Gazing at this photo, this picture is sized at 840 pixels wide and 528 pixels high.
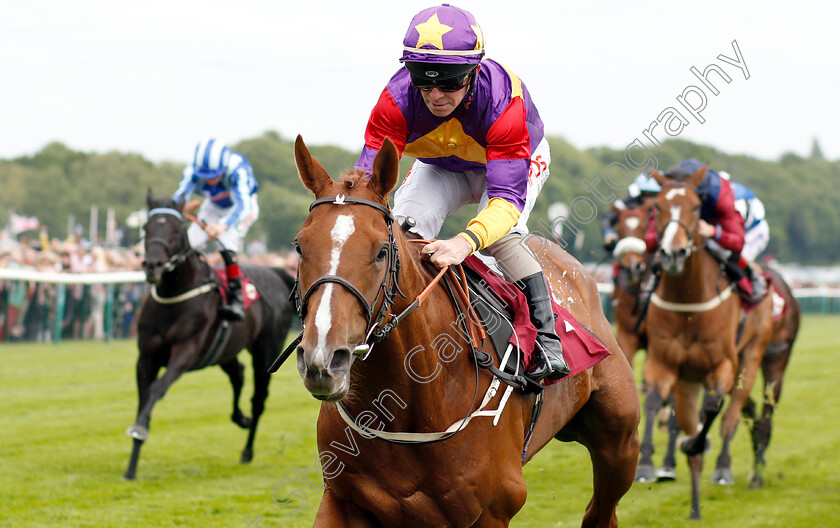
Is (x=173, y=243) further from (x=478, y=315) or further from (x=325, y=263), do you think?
(x=325, y=263)

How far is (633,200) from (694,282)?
11.3 feet

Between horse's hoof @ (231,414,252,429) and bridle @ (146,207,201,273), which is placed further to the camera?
horse's hoof @ (231,414,252,429)

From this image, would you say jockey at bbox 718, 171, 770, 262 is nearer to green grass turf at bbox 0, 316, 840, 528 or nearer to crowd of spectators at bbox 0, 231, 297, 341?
green grass turf at bbox 0, 316, 840, 528

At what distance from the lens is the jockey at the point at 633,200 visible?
9820 mm

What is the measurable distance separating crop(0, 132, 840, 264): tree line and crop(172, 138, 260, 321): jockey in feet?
11.5

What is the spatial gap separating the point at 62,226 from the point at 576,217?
41.1 m

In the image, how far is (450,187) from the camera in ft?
13.4

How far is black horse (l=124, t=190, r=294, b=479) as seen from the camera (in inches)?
291

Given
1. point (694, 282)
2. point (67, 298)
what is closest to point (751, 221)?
point (694, 282)

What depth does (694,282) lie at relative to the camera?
736 centimetres

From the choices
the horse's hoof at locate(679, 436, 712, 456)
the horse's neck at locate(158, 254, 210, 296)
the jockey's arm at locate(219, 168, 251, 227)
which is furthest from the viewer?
the jockey's arm at locate(219, 168, 251, 227)

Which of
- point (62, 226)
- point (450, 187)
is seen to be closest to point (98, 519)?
point (450, 187)

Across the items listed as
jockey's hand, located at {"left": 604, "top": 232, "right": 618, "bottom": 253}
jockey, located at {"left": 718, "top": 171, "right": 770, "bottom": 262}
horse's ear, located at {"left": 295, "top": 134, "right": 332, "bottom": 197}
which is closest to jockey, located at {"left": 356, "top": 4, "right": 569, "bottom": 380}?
horse's ear, located at {"left": 295, "top": 134, "right": 332, "bottom": 197}

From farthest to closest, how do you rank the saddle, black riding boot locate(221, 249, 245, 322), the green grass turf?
black riding boot locate(221, 249, 245, 322)
the green grass turf
the saddle
